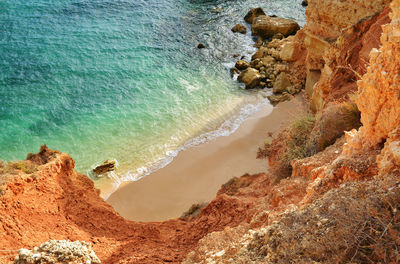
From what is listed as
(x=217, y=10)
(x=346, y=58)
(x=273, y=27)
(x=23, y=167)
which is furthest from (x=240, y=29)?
(x=23, y=167)

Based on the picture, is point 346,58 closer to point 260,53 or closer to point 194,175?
point 194,175

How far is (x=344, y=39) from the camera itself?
1290 centimetres

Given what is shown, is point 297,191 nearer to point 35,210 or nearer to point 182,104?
point 35,210

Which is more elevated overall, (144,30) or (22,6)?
(22,6)

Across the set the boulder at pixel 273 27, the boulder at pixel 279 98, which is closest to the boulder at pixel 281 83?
the boulder at pixel 279 98

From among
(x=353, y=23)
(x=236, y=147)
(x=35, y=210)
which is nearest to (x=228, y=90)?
(x=236, y=147)

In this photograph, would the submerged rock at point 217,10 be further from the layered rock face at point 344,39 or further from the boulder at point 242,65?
the layered rock face at point 344,39

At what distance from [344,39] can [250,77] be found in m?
8.16

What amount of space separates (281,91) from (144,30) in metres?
12.2

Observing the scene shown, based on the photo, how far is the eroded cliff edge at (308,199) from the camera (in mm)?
Result: 4912

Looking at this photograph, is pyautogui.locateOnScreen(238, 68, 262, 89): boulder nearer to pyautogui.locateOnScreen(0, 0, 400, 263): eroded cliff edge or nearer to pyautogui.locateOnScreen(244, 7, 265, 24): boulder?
pyautogui.locateOnScreen(0, 0, 400, 263): eroded cliff edge

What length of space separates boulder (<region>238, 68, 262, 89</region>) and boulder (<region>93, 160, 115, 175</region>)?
9294mm

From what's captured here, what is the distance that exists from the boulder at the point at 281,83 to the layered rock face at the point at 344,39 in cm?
469

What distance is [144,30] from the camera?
26500 mm
